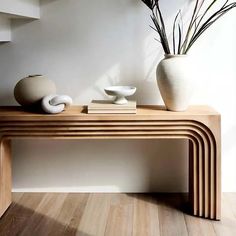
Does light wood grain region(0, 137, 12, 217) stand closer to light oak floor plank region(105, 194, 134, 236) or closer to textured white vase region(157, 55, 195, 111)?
light oak floor plank region(105, 194, 134, 236)

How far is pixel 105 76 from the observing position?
2.83 m

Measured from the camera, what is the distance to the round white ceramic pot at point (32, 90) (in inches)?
100

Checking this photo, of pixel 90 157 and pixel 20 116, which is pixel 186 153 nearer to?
pixel 90 157

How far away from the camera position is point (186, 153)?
288cm

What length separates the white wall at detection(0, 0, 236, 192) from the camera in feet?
9.09

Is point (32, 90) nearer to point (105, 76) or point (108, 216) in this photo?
point (105, 76)

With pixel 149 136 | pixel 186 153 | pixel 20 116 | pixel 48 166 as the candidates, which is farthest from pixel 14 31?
pixel 186 153

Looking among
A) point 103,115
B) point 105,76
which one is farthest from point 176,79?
point 105,76

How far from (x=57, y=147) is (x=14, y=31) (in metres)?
0.83

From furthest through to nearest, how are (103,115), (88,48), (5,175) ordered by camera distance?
1. (88,48)
2. (5,175)
3. (103,115)

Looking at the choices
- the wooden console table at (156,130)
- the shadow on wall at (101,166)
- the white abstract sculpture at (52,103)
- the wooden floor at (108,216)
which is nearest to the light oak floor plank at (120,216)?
the wooden floor at (108,216)

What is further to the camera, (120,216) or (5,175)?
(5,175)

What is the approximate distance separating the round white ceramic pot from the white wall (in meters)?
0.28

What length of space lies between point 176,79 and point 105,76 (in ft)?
1.88
